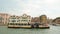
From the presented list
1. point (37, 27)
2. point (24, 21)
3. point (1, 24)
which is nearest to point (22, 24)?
point (24, 21)

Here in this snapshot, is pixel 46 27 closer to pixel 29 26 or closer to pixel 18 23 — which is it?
pixel 29 26

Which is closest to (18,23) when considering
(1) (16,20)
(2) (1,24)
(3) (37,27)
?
(1) (16,20)

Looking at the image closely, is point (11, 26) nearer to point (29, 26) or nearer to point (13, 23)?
point (13, 23)

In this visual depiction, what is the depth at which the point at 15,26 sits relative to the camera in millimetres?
11234

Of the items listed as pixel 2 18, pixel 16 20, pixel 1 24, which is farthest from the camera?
pixel 16 20

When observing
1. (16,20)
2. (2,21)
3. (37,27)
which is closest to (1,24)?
(2,21)

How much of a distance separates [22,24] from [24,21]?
250mm

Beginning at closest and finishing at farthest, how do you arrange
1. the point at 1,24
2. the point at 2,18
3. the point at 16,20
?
the point at 2,18, the point at 1,24, the point at 16,20

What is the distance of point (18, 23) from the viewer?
1114cm

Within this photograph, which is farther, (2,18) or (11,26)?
(11,26)

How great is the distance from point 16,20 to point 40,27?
1.69 meters

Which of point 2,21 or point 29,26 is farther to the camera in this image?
point 29,26

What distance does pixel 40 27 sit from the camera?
11477 millimetres

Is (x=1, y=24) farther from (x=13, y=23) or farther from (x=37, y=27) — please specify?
(x=37, y=27)
